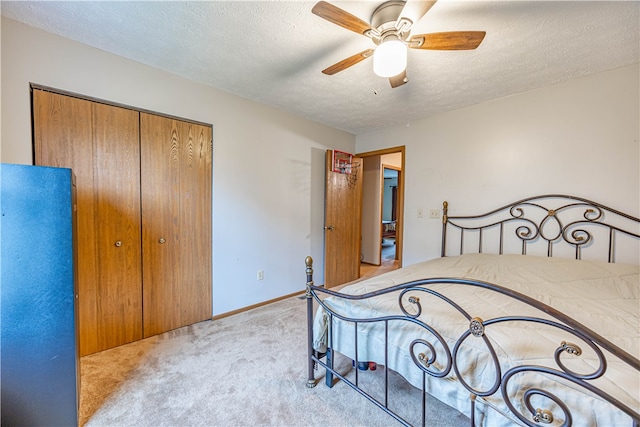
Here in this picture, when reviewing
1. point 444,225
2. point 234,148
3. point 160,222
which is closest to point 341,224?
point 444,225

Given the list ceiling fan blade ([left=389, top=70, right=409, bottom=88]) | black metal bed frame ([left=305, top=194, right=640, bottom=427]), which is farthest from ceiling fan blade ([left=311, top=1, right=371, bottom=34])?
black metal bed frame ([left=305, top=194, right=640, bottom=427])

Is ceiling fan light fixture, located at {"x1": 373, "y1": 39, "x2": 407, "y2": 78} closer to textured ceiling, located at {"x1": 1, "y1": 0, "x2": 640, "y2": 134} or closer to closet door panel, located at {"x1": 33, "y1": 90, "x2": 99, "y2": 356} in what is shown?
textured ceiling, located at {"x1": 1, "y1": 0, "x2": 640, "y2": 134}

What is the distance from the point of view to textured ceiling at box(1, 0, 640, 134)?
144cm

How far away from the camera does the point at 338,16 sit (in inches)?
48.0

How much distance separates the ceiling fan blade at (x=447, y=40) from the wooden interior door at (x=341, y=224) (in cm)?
197

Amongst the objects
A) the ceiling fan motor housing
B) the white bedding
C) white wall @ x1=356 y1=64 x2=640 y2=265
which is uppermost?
the ceiling fan motor housing

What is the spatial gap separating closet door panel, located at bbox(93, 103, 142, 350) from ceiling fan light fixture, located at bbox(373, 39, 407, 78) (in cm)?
194

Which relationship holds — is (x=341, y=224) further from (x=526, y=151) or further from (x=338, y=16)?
(x=338, y=16)

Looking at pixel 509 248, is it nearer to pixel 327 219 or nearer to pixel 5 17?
pixel 327 219

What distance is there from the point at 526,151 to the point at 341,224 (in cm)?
220

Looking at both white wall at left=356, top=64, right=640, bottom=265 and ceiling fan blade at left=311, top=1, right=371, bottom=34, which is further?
white wall at left=356, top=64, right=640, bottom=265

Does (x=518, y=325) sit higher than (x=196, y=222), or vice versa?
(x=196, y=222)

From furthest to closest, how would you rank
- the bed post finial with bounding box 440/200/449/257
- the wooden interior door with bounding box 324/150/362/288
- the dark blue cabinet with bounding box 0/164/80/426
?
the wooden interior door with bounding box 324/150/362/288, the bed post finial with bounding box 440/200/449/257, the dark blue cabinet with bounding box 0/164/80/426

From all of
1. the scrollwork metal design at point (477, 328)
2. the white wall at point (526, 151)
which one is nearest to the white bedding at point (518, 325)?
the scrollwork metal design at point (477, 328)
